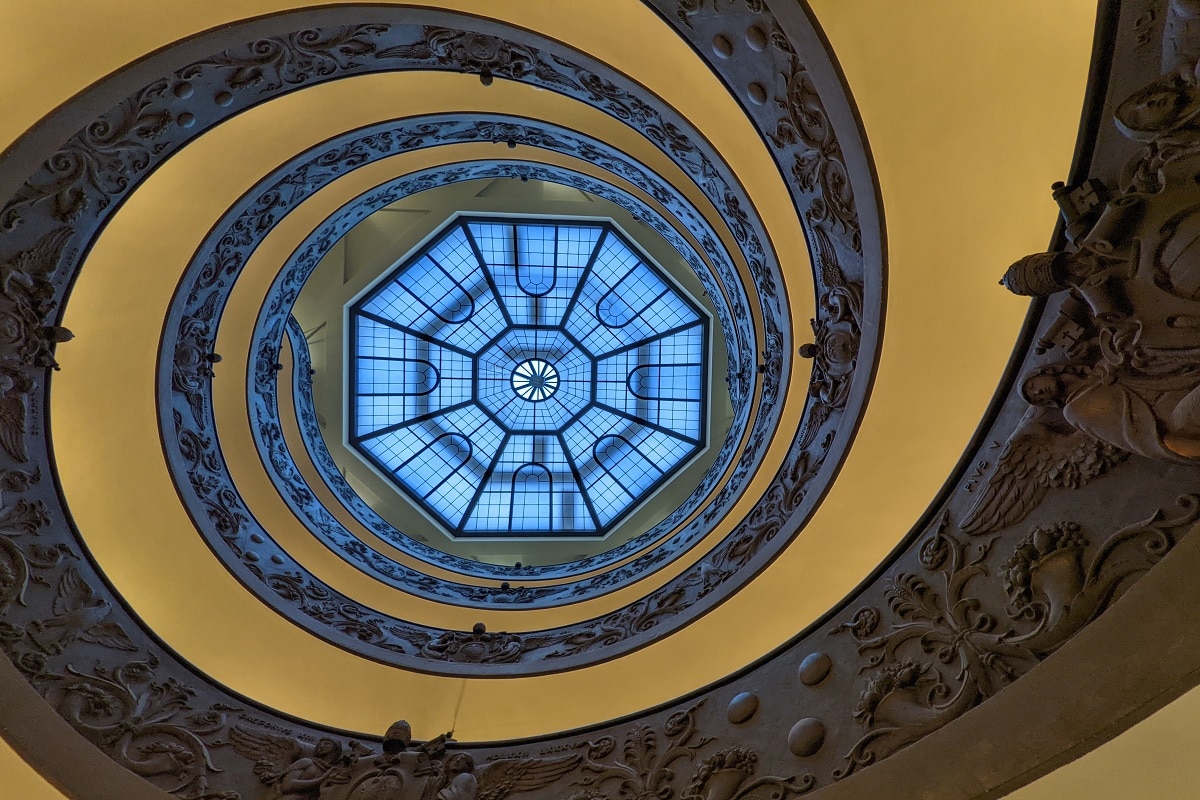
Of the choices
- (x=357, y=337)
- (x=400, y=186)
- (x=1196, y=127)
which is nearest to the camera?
(x=1196, y=127)

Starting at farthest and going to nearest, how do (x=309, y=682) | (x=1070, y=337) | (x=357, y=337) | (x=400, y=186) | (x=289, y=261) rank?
(x=357, y=337)
(x=400, y=186)
(x=289, y=261)
(x=309, y=682)
(x=1070, y=337)

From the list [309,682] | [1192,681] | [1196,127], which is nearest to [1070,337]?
[1196,127]

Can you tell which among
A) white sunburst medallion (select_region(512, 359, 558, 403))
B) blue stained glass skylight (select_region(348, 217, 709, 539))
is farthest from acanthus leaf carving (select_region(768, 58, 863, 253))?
white sunburst medallion (select_region(512, 359, 558, 403))

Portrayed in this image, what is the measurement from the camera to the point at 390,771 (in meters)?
4.78

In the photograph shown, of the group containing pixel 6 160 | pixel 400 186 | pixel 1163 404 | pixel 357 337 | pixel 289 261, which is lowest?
pixel 1163 404

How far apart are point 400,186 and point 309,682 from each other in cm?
596

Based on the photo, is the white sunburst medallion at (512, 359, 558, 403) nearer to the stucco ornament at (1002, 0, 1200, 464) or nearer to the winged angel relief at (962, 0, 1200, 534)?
the winged angel relief at (962, 0, 1200, 534)

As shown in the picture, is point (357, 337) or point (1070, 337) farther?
point (357, 337)

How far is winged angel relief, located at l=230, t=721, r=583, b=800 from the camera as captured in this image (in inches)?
184

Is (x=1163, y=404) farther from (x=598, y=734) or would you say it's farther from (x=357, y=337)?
(x=357, y=337)

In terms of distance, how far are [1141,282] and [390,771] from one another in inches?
198

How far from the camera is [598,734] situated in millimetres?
5035

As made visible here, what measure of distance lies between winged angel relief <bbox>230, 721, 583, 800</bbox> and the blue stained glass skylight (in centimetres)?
826

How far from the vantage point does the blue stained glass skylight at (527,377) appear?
13.4 m
